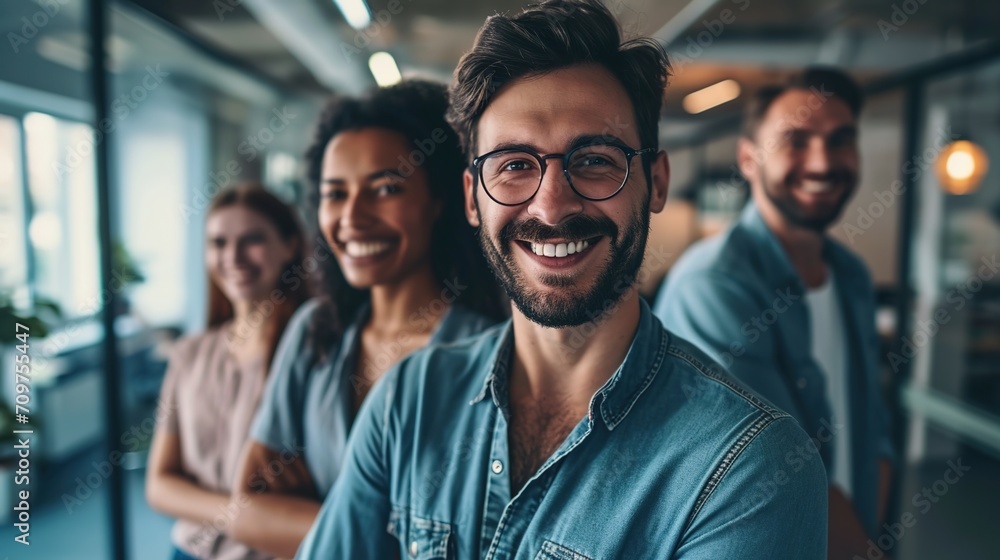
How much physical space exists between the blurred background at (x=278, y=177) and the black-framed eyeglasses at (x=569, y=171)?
10.7 inches

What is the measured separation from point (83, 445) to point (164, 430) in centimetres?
460

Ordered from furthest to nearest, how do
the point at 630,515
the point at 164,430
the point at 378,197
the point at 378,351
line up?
the point at 164,430 < the point at 378,351 < the point at 378,197 < the point at 630,515

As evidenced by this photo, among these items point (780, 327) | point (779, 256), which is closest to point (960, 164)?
point (779, 256)

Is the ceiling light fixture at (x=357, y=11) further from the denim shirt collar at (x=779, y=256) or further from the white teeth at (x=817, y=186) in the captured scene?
the white teeth at (x=817, y=186)

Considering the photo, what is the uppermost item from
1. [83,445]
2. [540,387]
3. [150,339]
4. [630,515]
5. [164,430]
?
[540,387]

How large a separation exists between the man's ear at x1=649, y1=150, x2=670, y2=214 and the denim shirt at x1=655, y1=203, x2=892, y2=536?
48cm

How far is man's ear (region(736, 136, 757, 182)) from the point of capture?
2055 millimetres

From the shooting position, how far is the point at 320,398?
1.55 metres

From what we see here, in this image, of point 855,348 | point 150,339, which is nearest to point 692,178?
point 150,339

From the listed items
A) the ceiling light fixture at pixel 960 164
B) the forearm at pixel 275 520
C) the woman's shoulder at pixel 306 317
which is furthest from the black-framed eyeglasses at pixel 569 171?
the ceiling light fixture at pixel 960 164

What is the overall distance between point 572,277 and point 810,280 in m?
1.23

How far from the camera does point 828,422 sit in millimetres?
1739

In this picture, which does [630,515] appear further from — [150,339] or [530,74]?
[150,339]

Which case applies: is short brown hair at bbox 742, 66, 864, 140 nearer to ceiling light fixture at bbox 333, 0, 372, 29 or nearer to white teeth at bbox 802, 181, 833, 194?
white teeth at bbox 802, 181, 833, 194
